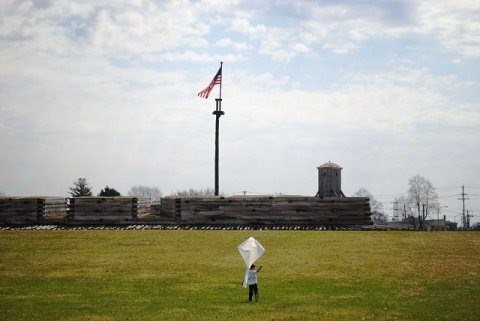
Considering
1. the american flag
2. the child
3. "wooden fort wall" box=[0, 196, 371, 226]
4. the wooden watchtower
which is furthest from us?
the wooden watchtower

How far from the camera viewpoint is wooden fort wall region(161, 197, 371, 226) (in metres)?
39.0

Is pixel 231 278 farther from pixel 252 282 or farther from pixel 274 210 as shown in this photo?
pixel 274 210

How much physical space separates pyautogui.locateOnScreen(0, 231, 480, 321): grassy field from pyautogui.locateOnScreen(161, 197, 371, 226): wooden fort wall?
7999 mm

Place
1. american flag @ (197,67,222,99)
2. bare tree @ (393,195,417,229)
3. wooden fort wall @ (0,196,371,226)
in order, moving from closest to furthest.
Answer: wooden fort wall @ (0,196,371,226) < american flag @ (197,67,222,99) < bare tree @ (393,195,417,229)

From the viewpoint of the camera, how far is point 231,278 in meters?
19.6

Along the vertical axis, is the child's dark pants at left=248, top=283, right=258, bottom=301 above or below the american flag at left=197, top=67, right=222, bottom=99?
below

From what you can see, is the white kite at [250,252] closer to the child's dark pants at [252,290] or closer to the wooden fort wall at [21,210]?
the child's dark pants at [252,290]

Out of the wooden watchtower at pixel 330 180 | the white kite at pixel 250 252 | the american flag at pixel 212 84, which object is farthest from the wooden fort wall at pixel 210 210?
the white kite at pixel 250 252

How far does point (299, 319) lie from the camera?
13805mm

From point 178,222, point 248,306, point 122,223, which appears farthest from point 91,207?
point 248,306

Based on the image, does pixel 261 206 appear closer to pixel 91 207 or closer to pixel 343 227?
pixel 343 227

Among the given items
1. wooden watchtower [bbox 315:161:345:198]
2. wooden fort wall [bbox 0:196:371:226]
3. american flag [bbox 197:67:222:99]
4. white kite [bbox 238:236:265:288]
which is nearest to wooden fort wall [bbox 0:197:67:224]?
wooden fort wall [bbox 0:196:371:226]

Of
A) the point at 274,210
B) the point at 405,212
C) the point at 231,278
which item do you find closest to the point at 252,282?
the point at 231,278

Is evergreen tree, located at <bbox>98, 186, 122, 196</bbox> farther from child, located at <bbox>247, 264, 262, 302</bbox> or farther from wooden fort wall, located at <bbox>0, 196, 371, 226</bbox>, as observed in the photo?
child, located at <bbox>247, 264, 262, 302</bbox>
